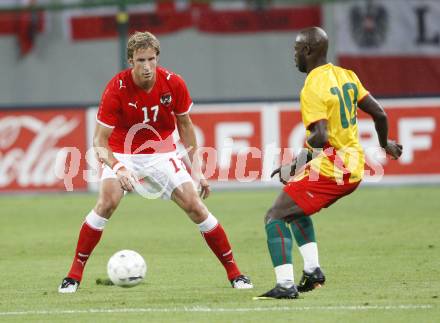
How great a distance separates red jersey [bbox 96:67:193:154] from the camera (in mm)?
8594

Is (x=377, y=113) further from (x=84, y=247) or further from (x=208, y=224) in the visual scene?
(x=84, y=247)

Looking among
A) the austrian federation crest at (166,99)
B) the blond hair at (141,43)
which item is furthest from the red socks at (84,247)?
the blond hair at (141,43)

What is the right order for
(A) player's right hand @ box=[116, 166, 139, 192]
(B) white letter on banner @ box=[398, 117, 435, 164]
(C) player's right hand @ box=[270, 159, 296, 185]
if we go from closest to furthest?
(C) player's right hand @ box=[270, 159, 296, 185], (A) player's right hand @ box=[116, 166, 139, 192], (B) white letter on banner @ box=[398, 117, 435, 164]

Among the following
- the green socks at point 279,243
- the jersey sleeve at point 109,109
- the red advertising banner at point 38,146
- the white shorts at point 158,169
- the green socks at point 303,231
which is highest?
the jersey sleeve at point 109,109

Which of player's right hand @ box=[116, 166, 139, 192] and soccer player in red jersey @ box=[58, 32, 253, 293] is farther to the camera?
soccer player in red jersey @ box=[58, 32, 253, 293]

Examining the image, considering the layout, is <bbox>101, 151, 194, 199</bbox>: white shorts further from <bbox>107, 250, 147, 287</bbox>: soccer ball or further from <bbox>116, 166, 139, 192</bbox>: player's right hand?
<bbox>107, 250, 147, 287</bbox>: soccer ball

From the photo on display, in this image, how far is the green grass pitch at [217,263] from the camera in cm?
749

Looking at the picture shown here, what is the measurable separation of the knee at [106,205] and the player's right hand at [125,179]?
276mm

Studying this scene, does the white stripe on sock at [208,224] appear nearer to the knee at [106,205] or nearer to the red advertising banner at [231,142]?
the knee at [106,205]

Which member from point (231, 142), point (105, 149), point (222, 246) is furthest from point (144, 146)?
point (231, 142)

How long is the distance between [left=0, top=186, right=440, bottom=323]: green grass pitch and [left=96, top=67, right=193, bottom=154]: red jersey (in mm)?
1139

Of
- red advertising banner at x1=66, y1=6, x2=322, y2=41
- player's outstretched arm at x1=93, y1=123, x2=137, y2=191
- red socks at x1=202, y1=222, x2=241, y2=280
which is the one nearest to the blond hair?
player's outstretched arm at x1=93, y1=123, x2=137, y2=191

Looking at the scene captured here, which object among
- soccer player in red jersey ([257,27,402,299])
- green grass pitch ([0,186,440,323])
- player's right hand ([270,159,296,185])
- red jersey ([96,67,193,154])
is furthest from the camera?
red jersey ([96,67,193,154])

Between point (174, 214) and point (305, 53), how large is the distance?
288 inches
